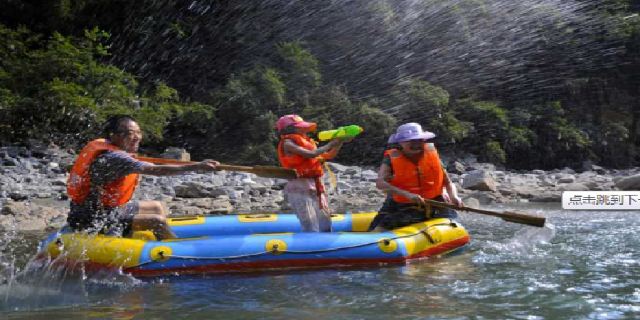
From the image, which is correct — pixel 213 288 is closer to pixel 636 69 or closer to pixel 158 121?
pixel 158 121

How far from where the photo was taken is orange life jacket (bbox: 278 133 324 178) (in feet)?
19.0

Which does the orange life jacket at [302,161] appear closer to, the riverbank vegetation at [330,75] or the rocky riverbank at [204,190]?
the rocky riverbank at [204,190]

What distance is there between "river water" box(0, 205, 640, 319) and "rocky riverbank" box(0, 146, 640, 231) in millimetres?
3964

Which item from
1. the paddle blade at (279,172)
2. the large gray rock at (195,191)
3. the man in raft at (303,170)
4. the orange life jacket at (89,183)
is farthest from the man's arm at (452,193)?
the large gray rock at (195,191)

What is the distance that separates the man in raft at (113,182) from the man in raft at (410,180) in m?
1.81

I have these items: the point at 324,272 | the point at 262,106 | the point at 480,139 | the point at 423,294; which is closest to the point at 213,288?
the point at 324,272

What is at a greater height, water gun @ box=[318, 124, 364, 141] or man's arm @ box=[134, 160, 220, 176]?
water gun @ box=[318, 124, 364, 141]

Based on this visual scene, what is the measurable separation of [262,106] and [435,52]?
808 centimetres

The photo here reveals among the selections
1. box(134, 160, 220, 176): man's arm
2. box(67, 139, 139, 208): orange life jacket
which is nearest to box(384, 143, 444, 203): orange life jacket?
box(134, 160, 220, 176): man's arm

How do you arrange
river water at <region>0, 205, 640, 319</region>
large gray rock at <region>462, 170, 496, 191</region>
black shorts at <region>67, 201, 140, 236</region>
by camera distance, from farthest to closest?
large gray rock at <region>462, 170, 496, 191</region>, black shorts at <region>67, 201, 140, 236</region>, river water at <region>0, 205, 640, 319</region>

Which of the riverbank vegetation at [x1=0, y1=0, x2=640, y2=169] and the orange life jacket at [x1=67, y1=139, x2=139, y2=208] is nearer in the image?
the orange life jacket at [x1=67, y1=139, x2=139, y2=208]

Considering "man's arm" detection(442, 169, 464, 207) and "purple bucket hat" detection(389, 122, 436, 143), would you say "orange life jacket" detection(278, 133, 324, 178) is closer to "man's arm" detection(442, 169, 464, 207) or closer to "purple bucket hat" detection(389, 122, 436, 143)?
"purple bucket hat" detection(389, 122, 436, 143)

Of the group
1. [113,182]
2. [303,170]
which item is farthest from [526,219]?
[113,182]

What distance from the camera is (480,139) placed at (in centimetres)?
2203
